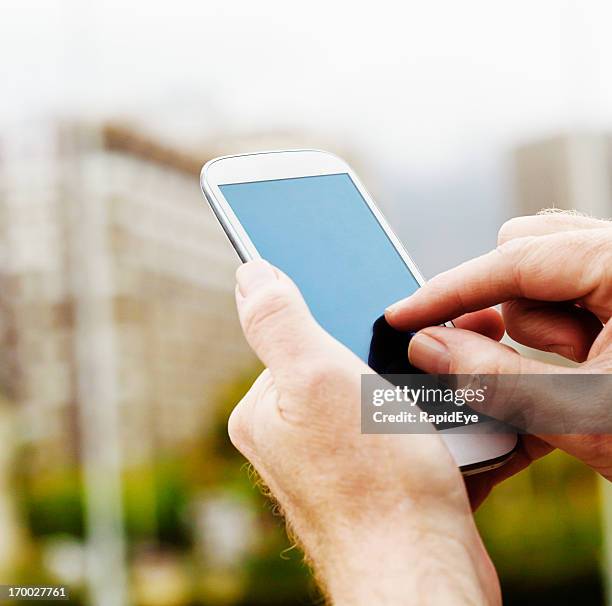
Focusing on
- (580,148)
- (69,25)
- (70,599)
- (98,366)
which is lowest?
(70,599)

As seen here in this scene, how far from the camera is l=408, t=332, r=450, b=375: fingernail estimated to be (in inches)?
21.5

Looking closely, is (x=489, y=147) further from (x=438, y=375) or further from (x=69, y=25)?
(x=438, y=375)

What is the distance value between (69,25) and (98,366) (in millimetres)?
817

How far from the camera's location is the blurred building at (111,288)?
2.02 metres

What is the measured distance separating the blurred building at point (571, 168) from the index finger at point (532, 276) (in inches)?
60.7

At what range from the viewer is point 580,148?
203 cm

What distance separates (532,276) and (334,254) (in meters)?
0.16

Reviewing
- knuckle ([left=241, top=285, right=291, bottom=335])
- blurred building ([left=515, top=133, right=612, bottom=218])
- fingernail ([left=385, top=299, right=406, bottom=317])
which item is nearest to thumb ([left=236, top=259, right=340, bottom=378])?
knuckle ([left=241, top=285, right=291, bottom=335])

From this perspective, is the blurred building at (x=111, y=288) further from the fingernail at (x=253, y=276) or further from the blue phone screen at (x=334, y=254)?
the fingernail at (x=253, y=276)

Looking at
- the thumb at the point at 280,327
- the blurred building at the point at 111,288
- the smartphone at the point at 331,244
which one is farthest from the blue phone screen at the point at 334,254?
the blurred building at the point at 111,288

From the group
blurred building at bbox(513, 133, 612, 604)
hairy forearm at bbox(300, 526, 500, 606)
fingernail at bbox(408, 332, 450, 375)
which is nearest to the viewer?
hairy forearm at bbox(300, 526, 500, 606)

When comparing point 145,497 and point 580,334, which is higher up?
point 580,334

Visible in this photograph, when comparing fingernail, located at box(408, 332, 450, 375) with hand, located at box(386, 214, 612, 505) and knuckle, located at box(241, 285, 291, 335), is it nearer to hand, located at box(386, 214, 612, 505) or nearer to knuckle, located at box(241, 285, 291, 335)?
hand, located at box(386, 214, 612, 505)

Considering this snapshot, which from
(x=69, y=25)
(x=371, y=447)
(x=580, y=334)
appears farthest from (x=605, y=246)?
(x=69, y=25)
